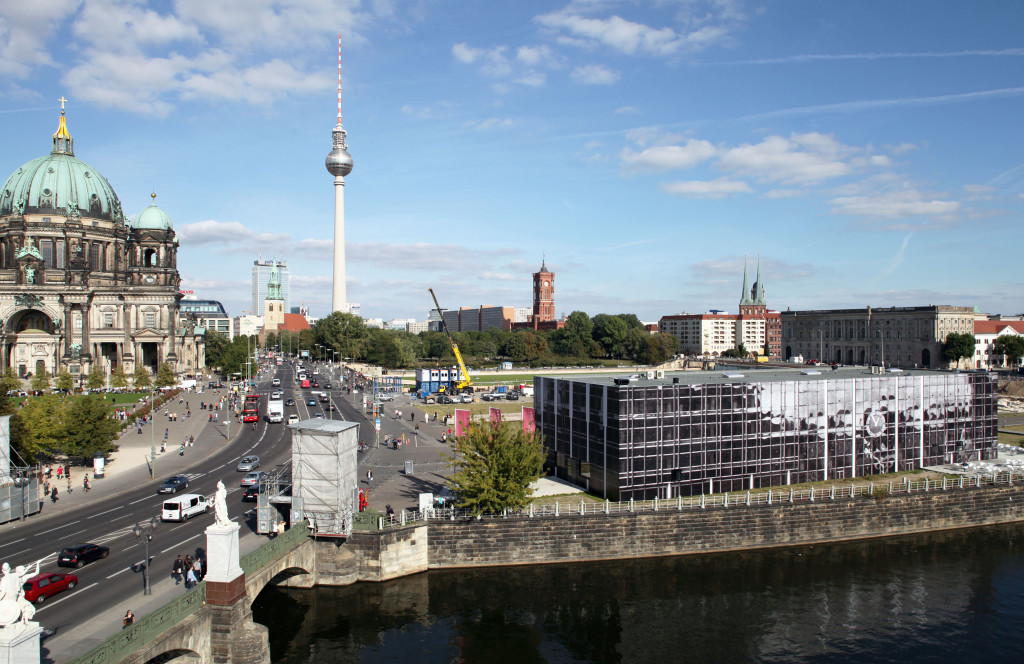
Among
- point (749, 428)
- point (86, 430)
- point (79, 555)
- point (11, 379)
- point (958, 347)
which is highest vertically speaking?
point (958, 347)

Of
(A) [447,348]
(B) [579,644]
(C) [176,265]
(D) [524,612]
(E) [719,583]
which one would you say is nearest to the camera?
(B) [579,644]

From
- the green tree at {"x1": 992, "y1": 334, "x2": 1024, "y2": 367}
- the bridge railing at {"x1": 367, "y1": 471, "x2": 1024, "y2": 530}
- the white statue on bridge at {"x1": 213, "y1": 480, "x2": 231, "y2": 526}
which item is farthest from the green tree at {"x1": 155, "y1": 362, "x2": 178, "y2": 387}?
the green tree at {"x1": 992, "y1": 334, "x2": 1024, "y2": 367}

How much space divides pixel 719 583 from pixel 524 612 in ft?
39.3

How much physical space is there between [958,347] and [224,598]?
16499 cm

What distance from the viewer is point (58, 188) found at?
390 ft

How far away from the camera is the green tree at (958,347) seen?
148250mm

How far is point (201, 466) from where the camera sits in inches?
2154

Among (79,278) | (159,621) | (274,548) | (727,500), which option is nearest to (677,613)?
(727,500)

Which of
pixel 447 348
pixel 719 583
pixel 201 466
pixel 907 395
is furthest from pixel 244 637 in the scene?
pixel 447 348

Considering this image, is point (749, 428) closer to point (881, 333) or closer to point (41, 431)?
point (41, 431)

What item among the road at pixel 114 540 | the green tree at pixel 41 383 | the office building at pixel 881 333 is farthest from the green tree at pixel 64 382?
the office building at pixel 881 333

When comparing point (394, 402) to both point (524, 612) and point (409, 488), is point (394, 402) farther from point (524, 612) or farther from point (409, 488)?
point (524, 612)

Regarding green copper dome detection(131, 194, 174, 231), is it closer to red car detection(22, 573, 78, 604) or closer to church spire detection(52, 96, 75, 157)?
church spire detection(52, 96, 75, 157)

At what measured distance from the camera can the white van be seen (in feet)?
126
